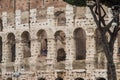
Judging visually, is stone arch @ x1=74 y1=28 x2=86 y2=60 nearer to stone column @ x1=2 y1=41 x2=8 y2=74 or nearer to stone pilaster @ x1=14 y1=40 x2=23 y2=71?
stone pilaster @ x1=14 y1=40 x2=23 y2=71

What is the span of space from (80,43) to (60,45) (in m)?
1.64

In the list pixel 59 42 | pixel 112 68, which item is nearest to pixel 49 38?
pixel 59 42

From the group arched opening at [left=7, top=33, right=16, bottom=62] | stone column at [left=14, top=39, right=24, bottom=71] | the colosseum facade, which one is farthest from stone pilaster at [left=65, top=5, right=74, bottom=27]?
arched opening at [left=7, top=33, right=16, bottom=62]

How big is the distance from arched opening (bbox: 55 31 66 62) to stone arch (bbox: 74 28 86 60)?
127cm

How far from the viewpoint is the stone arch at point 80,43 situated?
38.3 metres

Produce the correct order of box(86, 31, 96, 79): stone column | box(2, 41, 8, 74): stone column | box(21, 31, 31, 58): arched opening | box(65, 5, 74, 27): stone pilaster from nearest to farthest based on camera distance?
box(86, 31, 96, 79): stone column < box(65, 5, 74, 27): stone pilaster < box(21, 31, 31, 58): arched opening < box(2, 41, 8, 74): stone column

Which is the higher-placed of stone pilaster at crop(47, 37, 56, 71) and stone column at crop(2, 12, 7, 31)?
stone column at crop(2, 12, 7, 31)

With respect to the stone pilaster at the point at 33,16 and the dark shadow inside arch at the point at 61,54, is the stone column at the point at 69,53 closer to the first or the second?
the dark shadow inside arch at the point at 61,54

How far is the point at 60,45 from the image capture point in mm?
39594

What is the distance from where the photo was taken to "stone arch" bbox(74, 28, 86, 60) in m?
38.3

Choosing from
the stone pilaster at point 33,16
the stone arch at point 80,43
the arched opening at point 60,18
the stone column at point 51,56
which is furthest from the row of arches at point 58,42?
the stone pilaster at point 33,16

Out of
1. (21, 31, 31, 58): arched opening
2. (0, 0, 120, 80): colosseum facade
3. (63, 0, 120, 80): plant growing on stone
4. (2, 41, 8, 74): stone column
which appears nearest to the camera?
(63, 0, 120, 80): plant growing on stone

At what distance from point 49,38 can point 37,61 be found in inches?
84.4

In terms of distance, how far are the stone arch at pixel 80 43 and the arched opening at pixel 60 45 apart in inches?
50.0
